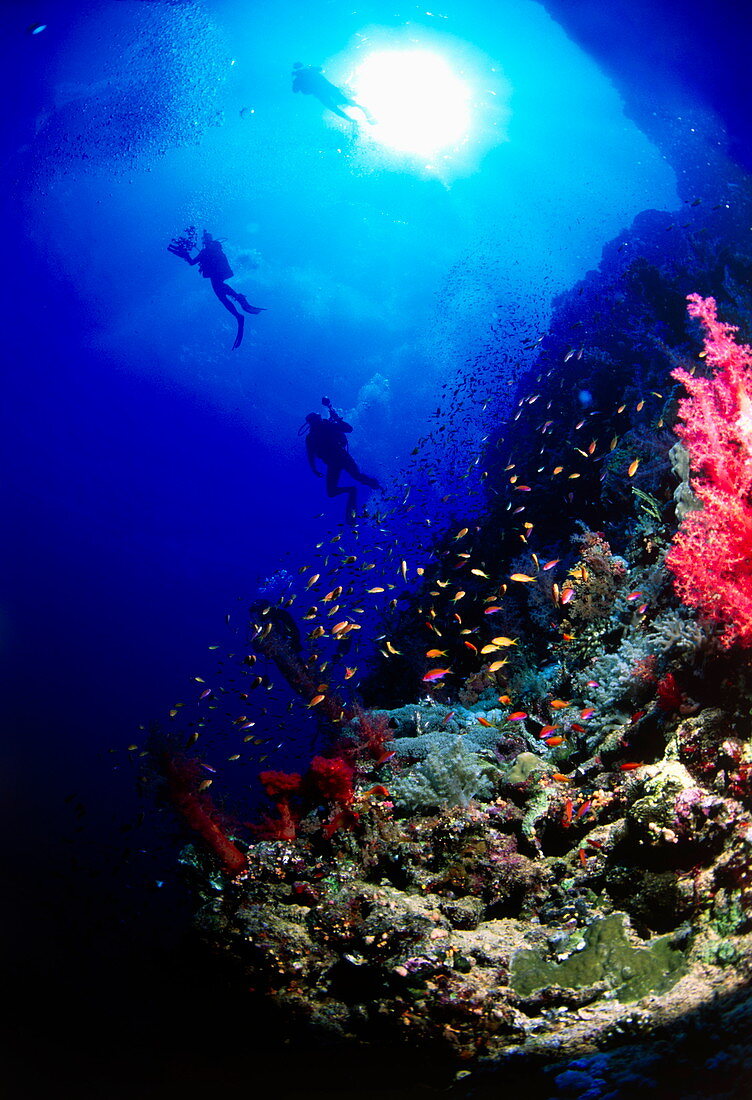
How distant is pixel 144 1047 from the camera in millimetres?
7891

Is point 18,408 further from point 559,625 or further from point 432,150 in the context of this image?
point 559,625

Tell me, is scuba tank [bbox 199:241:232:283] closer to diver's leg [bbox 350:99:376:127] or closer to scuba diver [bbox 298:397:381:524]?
scuba diver [bbox 298:397:381:524]

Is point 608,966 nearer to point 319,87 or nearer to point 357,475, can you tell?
point 357,475

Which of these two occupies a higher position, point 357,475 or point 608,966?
point 357,475

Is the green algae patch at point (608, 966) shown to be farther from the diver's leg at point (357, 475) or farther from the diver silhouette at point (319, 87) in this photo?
the diver silhouette at point (319, 87)

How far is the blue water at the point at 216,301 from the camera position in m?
16.7

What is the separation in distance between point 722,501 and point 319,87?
24.7m

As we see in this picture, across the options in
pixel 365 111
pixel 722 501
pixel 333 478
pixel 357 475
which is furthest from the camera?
pixel 365 111

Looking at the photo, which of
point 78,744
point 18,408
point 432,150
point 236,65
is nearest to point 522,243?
point 432,150

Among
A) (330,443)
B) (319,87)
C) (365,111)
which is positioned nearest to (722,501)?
(330,443)

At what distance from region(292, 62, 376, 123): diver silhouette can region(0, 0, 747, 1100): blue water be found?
0.67m

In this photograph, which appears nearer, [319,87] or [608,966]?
[608,966]

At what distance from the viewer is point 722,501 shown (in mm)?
3189

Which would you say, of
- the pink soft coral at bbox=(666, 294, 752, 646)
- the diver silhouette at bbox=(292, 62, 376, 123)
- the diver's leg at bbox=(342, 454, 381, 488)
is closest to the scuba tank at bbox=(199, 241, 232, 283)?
the diver silhouette at bbox=(292, 62, 376, 123)
